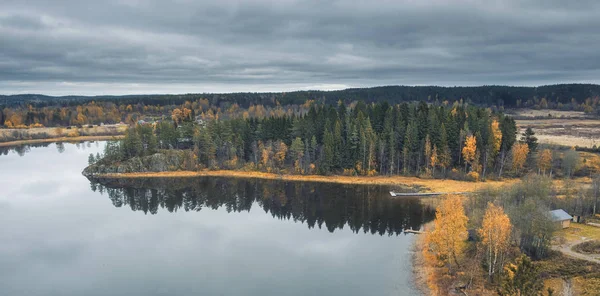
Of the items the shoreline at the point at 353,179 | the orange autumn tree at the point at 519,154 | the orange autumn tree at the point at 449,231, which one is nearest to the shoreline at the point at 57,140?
the shoreline at the point at 353,179

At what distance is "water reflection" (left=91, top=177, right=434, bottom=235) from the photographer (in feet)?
165

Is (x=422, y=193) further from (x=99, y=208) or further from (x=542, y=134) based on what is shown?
(x=542, y=134)

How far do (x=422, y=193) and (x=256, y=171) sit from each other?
31353mm

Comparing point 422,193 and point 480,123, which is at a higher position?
point 480,123

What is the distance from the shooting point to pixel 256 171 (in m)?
77.6

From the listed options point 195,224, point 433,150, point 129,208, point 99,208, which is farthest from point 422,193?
point 99,208

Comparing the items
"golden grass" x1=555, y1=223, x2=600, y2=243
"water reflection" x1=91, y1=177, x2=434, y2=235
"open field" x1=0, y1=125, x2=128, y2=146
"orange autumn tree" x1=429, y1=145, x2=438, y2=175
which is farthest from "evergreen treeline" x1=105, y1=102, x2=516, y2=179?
"open field" x1=0, y1=125, x2=128, y2=146

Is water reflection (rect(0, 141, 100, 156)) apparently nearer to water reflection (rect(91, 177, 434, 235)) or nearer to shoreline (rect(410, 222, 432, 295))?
water reflection (rect(91, 177, 434, 235))

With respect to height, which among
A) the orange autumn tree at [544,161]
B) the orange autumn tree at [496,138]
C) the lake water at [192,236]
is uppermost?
the orange autumn tree at [496,138]

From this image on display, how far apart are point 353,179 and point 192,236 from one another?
33.8m

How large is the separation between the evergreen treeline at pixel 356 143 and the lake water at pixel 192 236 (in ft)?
25.2

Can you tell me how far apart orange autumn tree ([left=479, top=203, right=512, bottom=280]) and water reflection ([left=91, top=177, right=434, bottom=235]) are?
1418 cm

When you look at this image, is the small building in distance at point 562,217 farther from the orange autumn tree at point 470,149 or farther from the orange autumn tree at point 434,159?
the orange autumn tree at point 434,159

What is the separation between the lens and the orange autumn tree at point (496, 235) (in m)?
30.8
